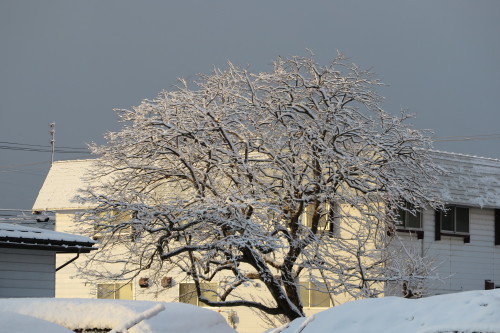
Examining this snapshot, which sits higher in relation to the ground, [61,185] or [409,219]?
[61,185]

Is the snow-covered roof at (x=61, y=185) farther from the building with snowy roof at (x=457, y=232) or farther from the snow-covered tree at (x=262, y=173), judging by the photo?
the snow-covered tree at (x=262, y=173)

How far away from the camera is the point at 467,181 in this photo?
114 feet

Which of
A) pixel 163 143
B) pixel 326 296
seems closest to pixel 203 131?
pixel 163 143

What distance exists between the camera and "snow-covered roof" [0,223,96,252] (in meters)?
19.6

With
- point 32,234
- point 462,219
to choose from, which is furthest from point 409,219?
point 32,234

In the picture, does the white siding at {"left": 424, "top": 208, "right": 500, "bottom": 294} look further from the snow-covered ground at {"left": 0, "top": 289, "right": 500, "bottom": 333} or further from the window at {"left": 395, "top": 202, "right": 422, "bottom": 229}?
the snow-covered ground at {"left": 0, "top": 289, "right": 500, "bottom": 333}

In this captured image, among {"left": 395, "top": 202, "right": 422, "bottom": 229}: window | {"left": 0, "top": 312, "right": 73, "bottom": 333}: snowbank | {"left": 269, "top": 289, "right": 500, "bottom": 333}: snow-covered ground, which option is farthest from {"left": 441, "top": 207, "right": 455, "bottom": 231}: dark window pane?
{"left": 0, "top": 312, "right": 73, "bottom": 333}: snowbank

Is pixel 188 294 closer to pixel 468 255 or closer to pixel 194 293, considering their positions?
pixel 194 293

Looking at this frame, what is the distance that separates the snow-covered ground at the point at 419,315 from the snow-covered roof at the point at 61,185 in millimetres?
28895

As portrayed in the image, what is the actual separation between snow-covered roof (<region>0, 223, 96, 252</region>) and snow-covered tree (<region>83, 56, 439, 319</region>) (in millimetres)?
2534

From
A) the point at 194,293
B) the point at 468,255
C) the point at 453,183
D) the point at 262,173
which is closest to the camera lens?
the point at 262,173

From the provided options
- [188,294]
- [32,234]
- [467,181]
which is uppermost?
[467,181]

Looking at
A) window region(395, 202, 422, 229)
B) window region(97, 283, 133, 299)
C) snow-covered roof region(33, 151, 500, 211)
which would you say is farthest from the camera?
window region(97, 283, 133, 299)

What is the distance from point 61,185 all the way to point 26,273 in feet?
60.6
